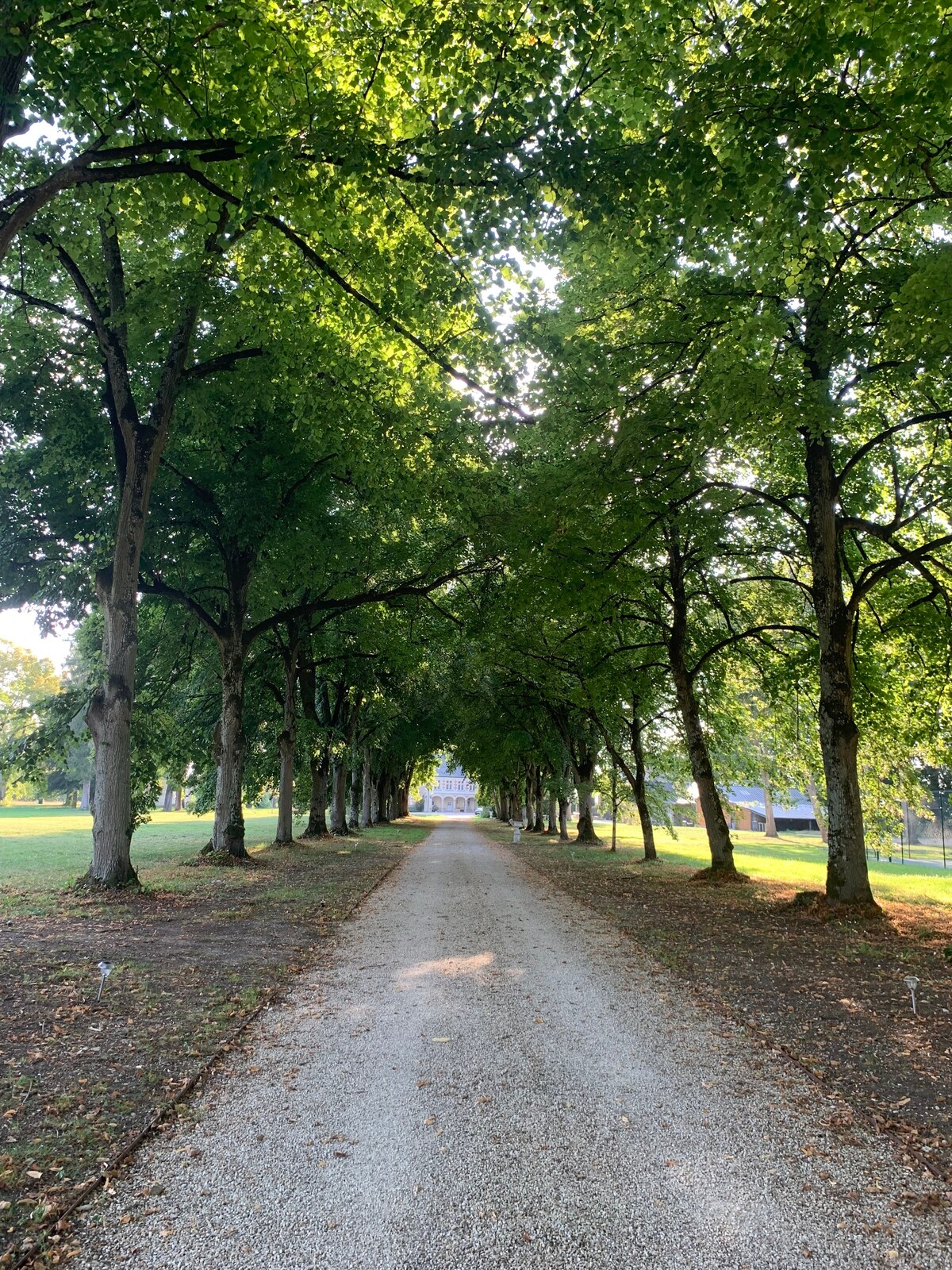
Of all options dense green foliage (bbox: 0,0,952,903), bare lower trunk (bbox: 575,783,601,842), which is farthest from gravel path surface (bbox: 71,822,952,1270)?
bare lower trunk (bbox: 575,783,601,842)

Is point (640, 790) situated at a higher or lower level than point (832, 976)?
higher

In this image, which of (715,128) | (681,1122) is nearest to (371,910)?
(681,1122)

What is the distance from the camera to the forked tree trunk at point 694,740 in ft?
54.0

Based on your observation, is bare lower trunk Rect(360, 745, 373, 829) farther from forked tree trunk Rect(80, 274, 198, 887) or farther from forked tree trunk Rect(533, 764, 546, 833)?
forked tree trunk Rect(80, 274, 198, 887)

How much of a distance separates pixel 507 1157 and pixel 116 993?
4.19m

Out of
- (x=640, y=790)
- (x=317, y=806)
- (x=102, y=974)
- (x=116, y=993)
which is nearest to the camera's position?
(x=102, y=974)

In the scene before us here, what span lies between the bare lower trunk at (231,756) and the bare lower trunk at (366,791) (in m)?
18.2

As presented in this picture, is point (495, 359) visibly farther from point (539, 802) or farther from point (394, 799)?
point (394, 799)

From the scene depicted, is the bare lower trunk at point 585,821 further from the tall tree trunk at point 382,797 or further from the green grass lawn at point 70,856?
the tall tree trunk at point 382,797

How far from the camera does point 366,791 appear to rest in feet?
128

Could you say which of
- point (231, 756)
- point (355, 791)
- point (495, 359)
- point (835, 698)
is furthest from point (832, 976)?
point (355, 791)

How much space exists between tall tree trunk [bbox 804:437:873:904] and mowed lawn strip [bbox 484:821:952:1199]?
0.69 meters

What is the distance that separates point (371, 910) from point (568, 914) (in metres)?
3.10

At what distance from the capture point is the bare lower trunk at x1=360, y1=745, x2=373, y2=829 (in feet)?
121
